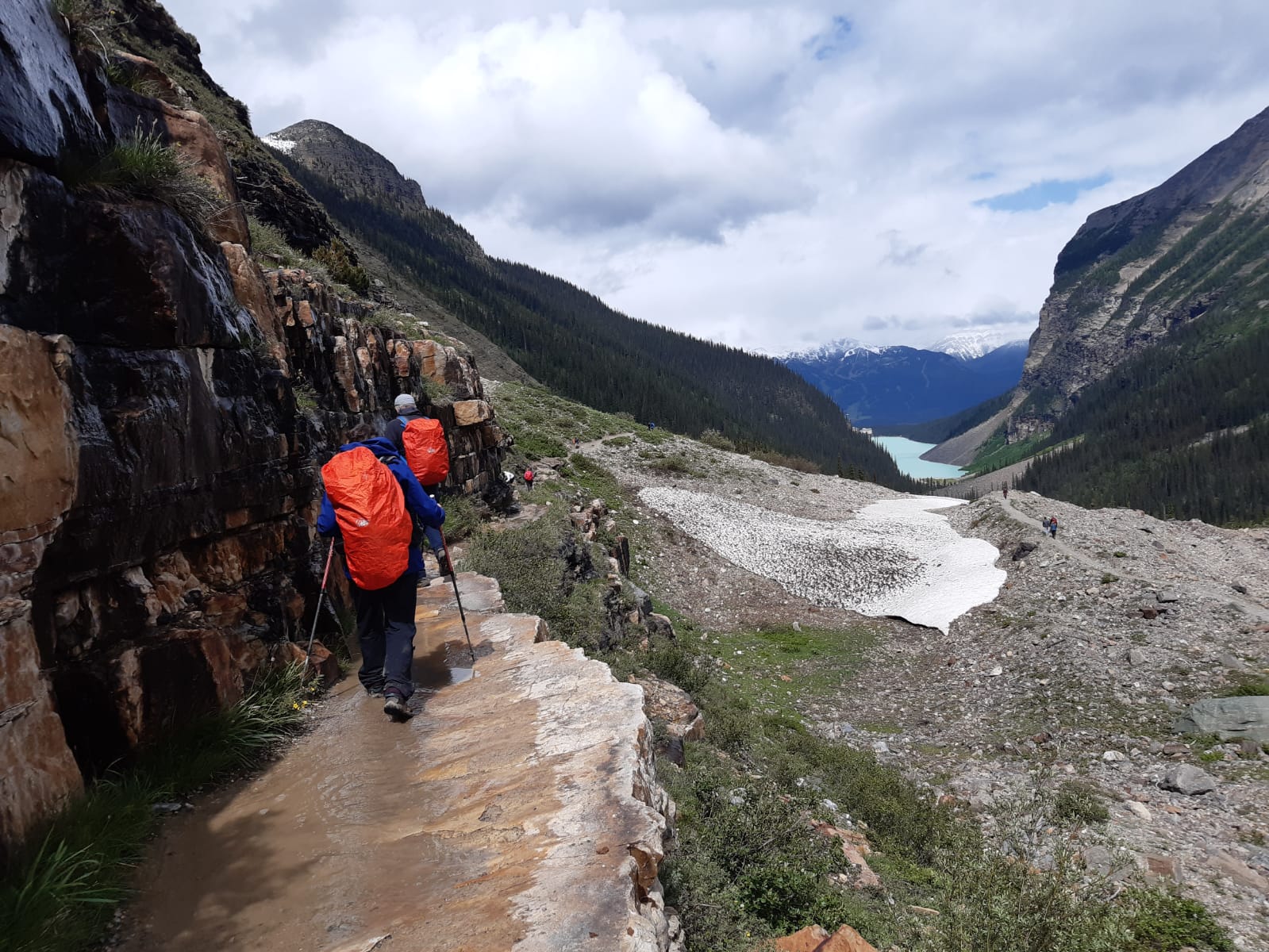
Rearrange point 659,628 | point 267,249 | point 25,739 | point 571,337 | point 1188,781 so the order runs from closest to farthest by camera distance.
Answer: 1. point 25,739
2. point 267,249
3. point 1188,781
4. point 659,628
5. point 571,337

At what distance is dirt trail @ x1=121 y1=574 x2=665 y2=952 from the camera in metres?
2.56

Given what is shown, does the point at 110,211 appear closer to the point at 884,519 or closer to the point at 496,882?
the point at 496,882

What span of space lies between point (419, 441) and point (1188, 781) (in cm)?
1441

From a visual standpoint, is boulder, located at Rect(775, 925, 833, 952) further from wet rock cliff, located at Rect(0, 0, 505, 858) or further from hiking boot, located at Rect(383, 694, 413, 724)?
wet rock cliff, located at Rect(0, 0, 505, 858)

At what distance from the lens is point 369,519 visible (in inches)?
175

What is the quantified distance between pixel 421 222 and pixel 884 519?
108 meters

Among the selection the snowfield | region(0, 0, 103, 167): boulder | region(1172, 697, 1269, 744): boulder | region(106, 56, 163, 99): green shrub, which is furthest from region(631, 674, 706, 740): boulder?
the snowfield

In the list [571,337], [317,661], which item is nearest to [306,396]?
[317,661]

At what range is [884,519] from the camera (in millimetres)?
35250

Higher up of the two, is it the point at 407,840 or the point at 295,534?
the point at 295,534

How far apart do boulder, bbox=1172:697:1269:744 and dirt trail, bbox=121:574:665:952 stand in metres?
14.6

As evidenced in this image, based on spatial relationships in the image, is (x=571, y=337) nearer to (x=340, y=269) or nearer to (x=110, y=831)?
(x=340, y=269)

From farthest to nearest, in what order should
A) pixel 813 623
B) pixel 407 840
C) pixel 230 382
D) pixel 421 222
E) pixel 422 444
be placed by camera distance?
pixel 421 222
pixel 813 623
pixel 422 444
pixel 230 382
pixel 407 840

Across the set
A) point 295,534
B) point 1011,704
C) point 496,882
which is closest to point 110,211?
point 295,534
